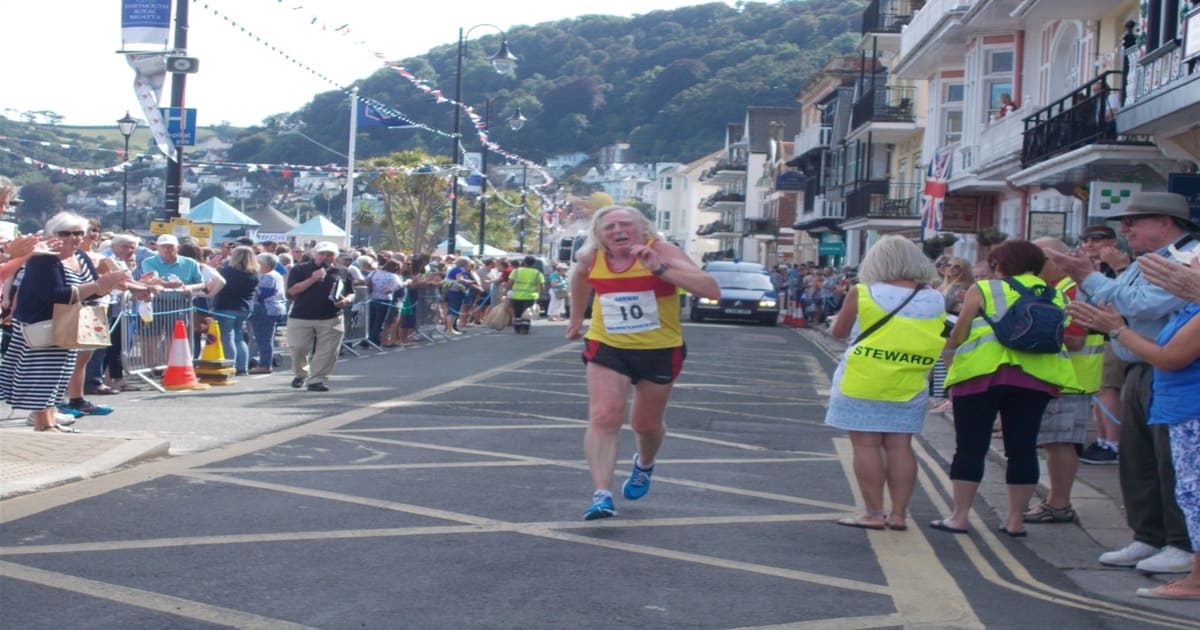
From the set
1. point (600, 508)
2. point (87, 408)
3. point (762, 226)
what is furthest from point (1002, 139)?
point (762, 226)

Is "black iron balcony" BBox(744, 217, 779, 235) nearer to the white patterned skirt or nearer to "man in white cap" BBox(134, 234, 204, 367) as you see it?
"man in white cap" BBox(134, 234, 204, 367)

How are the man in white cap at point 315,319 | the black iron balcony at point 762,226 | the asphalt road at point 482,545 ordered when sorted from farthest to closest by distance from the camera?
the black iron balcony at point 762,226
the man in white cap at point 315,319
the asphalt road at point 482,545

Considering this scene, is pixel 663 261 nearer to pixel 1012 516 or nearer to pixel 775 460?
pixel 1012 516

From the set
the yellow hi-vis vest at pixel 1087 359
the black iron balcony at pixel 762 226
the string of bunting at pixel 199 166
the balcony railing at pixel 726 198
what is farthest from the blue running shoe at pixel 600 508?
the balcony railing at pixel 726 198

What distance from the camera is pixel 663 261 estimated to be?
7.27 meters

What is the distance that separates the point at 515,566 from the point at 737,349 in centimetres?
1945

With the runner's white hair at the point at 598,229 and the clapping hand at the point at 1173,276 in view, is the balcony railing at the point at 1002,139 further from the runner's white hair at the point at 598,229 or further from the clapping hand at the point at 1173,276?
the clapping hand at the point at 1173,276

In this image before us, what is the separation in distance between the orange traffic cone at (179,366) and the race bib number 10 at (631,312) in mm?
8406

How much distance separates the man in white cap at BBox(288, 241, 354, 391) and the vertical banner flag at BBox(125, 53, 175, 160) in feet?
14.6

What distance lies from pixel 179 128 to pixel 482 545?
44.3 ft

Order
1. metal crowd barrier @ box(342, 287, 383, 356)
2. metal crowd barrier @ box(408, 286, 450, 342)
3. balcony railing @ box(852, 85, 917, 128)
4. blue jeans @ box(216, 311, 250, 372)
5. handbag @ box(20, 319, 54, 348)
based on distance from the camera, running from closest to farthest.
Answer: handbag @ box(20, 319, 54, 348) < blue jeans @ box(216, 311, 250, 372) < metal crowd barrier @ box(342, 287, 383, 356) < metal crowd barrier @ box(408, 286, 450, 342) < balcony railing @ box(852, 85, 917, 128)

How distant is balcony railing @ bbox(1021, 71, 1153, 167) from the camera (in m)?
19.0

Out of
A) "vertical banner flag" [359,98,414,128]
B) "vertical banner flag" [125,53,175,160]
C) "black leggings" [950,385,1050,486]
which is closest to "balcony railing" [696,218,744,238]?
"vertical banner flag" [359,98,414,128]

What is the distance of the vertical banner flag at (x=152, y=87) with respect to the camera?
59.0ft
